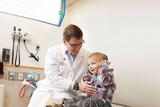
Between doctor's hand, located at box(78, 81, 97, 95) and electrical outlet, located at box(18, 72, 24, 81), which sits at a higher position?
doctor's hand, located at box(78, 81, 97, 95)

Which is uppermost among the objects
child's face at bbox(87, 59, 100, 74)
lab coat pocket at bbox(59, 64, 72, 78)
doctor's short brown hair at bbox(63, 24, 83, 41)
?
doctor's short brown hair at bbox(63, 24, 83, 41)

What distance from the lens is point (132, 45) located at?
1.74 meters

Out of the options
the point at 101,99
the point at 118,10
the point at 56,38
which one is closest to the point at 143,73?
the point at 101,99

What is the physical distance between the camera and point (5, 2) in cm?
222

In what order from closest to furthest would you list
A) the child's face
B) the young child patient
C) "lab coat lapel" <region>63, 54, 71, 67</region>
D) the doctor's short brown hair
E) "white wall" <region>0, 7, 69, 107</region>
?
the young child patient → the child's face → the doctor's short brown hair → "lab coat lapel" <region>63, 54, 71, 67</region> → "white wall" <region>0, 7, 69, 107</region>

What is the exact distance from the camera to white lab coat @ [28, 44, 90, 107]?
4.52ft

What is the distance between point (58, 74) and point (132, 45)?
82 cm

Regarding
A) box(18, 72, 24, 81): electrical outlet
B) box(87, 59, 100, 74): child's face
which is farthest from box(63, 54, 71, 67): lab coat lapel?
box(18, 72, 24, 81): electrical outlet

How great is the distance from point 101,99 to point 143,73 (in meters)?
0.65

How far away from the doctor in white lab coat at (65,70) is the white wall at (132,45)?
47 cm

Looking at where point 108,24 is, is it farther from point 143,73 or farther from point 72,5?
point 72,5

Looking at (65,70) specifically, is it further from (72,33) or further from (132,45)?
(132,45)

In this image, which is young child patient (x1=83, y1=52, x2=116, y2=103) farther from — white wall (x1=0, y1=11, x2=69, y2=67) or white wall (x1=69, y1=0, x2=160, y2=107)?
white wall (x1=0, y1=11, x2=69, y2=67)

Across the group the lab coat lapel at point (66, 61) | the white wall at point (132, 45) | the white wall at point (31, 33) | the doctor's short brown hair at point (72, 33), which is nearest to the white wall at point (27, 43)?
the white wall at point (31, 33)
